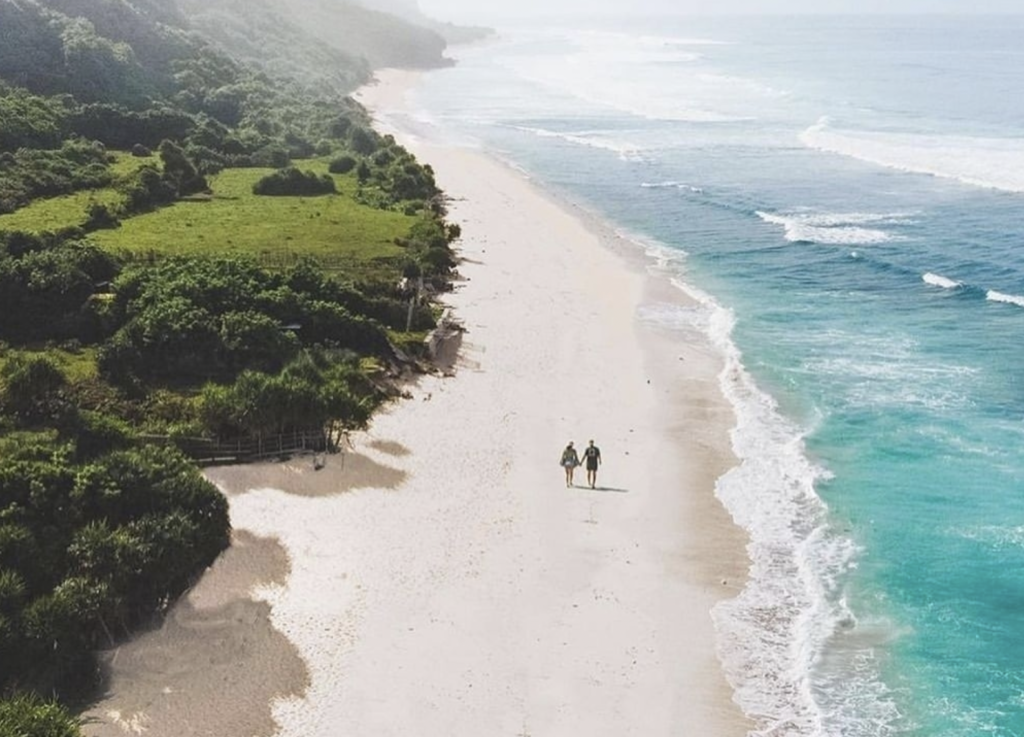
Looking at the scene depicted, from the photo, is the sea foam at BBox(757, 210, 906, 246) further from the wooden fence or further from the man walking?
the wooden fence

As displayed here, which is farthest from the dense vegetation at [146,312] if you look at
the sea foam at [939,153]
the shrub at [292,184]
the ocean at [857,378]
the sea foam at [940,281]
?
the sea foam at [939,153]

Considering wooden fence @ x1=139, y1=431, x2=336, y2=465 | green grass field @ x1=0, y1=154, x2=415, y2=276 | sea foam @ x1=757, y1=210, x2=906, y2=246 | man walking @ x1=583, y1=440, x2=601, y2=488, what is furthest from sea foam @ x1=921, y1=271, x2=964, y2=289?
wooden fence @ x1=139, y1=431, x2=336, y2=465

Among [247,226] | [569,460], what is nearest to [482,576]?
[569,460]

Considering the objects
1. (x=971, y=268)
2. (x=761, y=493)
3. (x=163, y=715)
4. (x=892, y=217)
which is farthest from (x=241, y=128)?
(x=163, y=715)

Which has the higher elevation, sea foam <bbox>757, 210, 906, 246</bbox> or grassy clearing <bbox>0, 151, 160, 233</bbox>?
sea foam <bbox>757, 210, 906, 246</bbox>

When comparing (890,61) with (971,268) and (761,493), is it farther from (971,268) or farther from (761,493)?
(761,493)

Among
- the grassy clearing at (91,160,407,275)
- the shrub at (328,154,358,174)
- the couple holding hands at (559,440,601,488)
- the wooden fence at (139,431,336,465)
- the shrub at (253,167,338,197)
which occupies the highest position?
the shrub at (328,154,358,174)

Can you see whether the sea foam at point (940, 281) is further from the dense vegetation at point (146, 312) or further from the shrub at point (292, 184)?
the shrub at point (292, 184)
